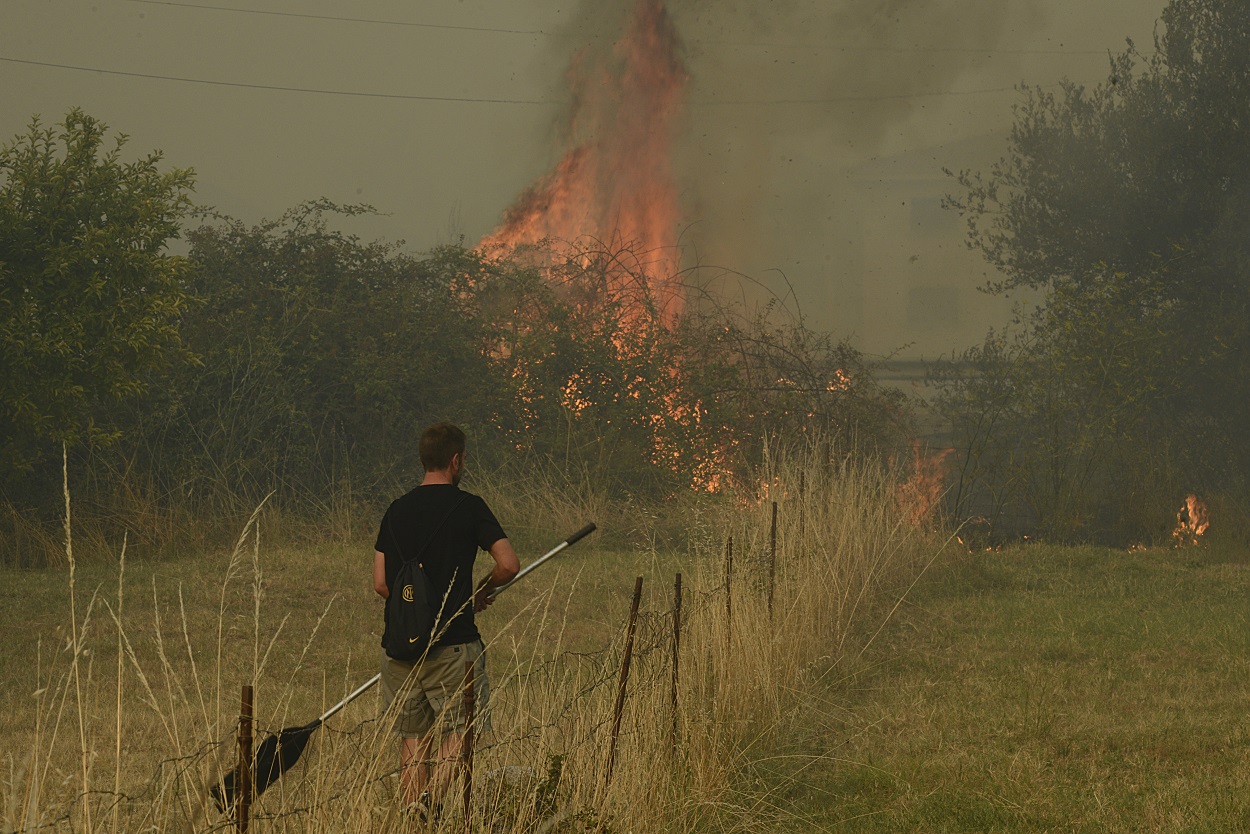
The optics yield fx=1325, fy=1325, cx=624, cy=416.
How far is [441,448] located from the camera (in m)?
5.15

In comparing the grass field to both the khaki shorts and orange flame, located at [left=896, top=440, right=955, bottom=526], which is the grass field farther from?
→ orange flame, located at [left=896, top=440, right=955, bottom=526]

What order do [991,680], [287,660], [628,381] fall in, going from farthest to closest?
1. [628,381]
2. [287,660]
3. [991,680]

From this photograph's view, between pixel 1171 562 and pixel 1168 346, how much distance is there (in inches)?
255

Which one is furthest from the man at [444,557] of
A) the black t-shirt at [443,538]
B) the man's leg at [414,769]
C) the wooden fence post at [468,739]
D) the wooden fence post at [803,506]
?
the wooden fence post at [803,506]

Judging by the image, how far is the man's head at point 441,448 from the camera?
514cm

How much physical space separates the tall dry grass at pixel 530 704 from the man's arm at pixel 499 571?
218 mm

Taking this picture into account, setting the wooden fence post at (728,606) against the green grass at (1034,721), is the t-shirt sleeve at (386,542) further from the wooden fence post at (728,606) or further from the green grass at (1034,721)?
the wooden fence post at (728,606)

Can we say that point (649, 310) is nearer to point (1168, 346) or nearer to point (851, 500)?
point (1168, 346)

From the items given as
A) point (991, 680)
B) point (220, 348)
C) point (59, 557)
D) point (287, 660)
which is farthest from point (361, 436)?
point (991, 680)

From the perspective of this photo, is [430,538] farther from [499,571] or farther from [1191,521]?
[1191,521]

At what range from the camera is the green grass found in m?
6.09

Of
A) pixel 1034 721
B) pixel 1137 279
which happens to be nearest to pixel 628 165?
pixel 1137 279

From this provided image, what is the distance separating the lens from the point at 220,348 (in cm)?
1806

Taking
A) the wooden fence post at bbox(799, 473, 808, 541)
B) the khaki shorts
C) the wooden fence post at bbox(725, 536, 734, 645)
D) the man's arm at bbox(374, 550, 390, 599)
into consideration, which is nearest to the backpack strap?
the man's arm at bbox(374, 550, 390, 599)
